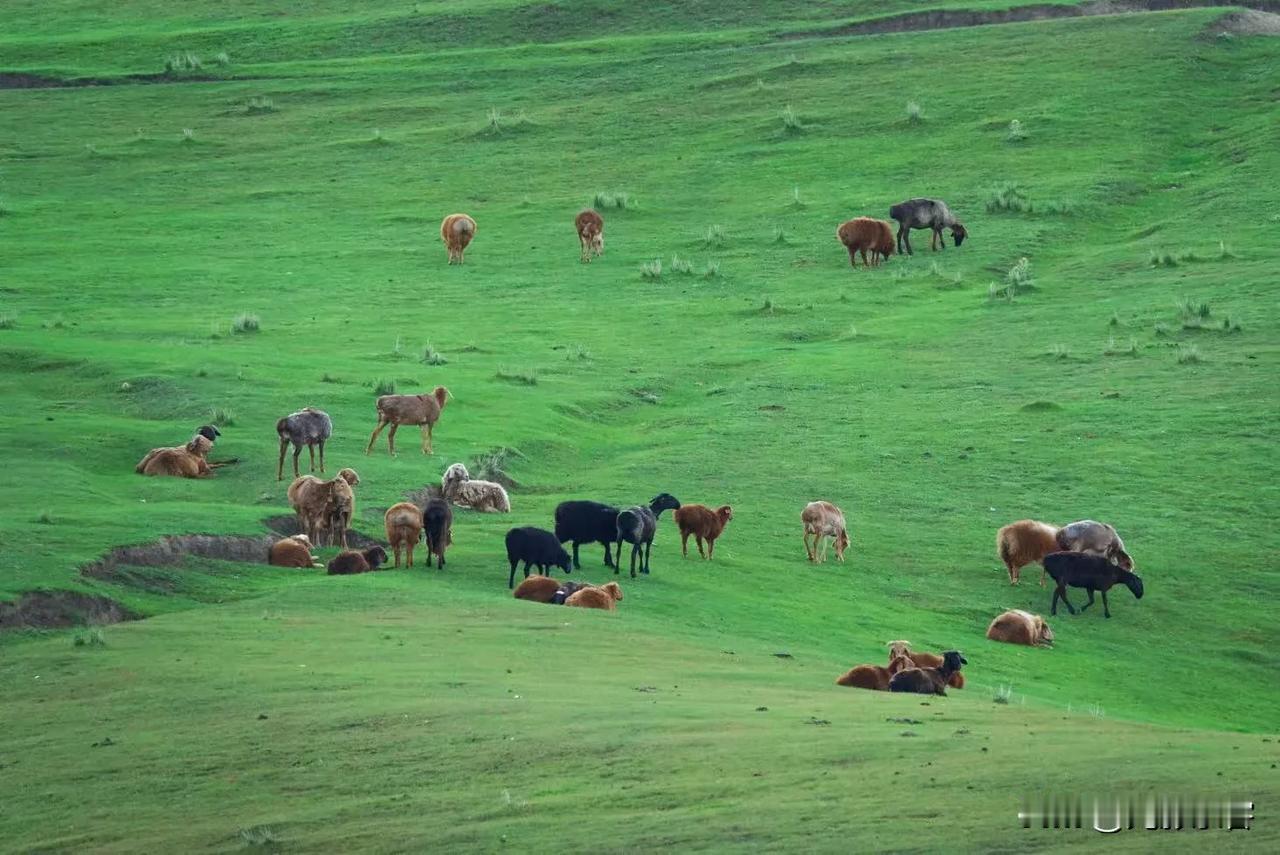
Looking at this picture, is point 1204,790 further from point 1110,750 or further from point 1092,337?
point 1092,337

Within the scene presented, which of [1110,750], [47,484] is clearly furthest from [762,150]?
[1110,750]

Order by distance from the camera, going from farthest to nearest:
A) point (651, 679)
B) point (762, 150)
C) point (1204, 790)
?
point (762, 150), point (651, 679), point (1204, 790)

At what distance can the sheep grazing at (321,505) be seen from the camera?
92.7 ft

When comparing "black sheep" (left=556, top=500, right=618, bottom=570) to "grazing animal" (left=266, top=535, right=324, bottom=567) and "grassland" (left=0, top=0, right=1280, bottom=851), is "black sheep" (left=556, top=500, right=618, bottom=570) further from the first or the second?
"grazing animal" (left=266, top=535, right=324, bottom=567)

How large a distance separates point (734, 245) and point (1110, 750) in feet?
133

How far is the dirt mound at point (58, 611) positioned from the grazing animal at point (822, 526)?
1030 cm

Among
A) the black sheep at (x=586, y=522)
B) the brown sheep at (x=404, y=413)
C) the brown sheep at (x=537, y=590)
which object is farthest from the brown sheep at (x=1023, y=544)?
the brown sheep at (x=404, y=413)

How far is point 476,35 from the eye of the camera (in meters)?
81.4

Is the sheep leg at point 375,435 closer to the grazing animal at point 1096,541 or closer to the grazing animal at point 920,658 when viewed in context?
the grazing animal at point 1096,541

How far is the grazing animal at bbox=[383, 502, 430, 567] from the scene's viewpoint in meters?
26.7

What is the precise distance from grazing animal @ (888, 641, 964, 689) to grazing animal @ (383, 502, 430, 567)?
21.7 ft

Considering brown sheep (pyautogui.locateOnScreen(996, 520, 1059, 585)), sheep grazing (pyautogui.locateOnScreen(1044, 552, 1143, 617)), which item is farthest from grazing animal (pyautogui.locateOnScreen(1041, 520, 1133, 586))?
sheep grazing (pyautogui.locateOnScreen(1044, 552, 1143, 617))

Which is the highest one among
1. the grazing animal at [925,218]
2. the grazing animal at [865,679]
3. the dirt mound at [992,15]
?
the dirt mound at [992,15]

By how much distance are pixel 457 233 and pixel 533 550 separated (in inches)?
1160
